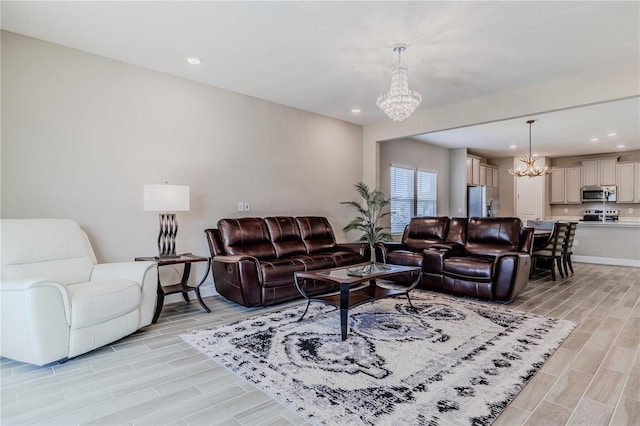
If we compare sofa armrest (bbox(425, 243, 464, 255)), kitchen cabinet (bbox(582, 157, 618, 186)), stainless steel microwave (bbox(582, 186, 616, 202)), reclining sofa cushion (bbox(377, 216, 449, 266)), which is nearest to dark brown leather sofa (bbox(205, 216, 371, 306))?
reclining sofa cushion (bbox(377, 216, 449, 266))

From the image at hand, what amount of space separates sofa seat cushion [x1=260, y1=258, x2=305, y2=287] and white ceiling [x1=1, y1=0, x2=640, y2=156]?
225cm

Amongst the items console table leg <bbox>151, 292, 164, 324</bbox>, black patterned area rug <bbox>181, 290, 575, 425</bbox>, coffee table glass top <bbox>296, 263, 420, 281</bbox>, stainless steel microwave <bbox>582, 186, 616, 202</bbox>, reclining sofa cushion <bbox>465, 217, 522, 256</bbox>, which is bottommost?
black patterned area rug <bbox>181, 290, 575, 425</bbox>

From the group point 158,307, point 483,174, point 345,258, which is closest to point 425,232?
point 345,258

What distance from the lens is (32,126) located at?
324 centimetres

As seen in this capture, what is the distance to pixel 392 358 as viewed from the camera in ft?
8.31

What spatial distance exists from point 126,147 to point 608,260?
8.88 m

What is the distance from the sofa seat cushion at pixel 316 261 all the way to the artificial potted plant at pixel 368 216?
4.85 feet

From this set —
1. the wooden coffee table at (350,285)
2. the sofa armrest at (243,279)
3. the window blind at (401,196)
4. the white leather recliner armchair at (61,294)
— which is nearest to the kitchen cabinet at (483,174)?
the window blind at (401,196)

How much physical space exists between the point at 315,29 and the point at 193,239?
285 centimetres

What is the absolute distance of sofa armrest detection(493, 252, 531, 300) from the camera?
3.91 meters

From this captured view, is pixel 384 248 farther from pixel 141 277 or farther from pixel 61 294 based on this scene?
pixel 61 294

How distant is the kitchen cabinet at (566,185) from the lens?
360 inches

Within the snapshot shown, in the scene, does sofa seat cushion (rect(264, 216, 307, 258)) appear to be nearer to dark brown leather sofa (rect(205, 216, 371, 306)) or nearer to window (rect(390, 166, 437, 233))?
dark brown leather sofa (rect(205, 216, 371, 306))

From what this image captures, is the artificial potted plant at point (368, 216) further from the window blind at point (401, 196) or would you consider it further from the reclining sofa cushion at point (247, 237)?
the reclining sofa cushion at point (247, 237)
